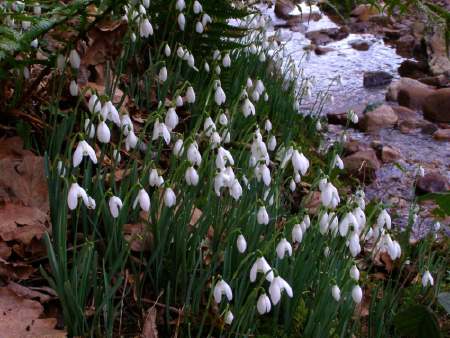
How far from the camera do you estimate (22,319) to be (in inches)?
71.6

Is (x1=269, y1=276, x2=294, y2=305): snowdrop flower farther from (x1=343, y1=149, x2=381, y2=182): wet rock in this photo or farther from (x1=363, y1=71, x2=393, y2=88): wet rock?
(x1=363, y1=71, x2=393, y2=88): wet rock

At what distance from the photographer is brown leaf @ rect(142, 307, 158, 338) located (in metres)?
1.99

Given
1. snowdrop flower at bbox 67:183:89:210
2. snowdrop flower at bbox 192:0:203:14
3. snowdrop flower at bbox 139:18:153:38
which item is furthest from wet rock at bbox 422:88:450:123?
snowdrop flower at bbox 67:183:89:210

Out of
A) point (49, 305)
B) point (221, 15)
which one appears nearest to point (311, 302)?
point (49, 305)

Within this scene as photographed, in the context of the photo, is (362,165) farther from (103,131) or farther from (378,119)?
(103,131)

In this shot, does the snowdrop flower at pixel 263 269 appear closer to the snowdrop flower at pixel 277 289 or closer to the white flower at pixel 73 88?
the snowdrop flower at pixel 277 289

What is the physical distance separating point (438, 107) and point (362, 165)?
2165mm

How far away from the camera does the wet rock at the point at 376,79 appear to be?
23.0ft

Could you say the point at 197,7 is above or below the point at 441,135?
above

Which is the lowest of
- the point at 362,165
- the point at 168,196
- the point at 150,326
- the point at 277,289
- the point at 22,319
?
the point at 362,165

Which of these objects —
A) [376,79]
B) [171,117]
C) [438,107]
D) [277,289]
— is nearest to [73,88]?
[171,117]

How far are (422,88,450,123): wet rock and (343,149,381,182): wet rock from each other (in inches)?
68.7

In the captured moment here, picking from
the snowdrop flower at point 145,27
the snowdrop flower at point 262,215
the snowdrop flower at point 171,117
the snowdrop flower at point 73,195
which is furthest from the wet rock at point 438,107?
the snowdrop flower at point 73,195

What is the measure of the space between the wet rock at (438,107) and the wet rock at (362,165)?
5.73 ft
